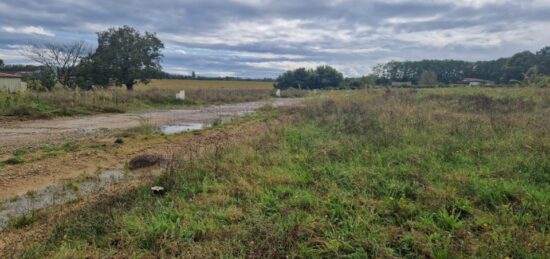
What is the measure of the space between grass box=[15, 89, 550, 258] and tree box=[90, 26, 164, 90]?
3624cm

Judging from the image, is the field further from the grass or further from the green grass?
the green grass

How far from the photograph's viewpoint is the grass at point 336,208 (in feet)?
11.1

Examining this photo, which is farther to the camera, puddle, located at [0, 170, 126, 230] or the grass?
puddle, located at [0, 170, 126, 230]

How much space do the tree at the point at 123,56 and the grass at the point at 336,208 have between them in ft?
119

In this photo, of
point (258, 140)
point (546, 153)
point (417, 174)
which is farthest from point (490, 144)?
point (258, 140)

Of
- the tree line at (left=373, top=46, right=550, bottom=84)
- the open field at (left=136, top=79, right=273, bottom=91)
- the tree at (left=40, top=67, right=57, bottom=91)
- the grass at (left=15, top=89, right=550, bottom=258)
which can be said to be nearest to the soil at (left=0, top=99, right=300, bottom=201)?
the grass at (left=15, top=89, right=550, bottom=258)

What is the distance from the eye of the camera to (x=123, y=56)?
39375 mm

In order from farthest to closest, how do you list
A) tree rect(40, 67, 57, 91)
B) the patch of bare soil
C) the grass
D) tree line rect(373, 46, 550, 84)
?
tree line rect(373, 46, 550, 84), tree rect(40, 67, 57, 91), the patch of bare soil, the grass

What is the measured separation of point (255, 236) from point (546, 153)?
5653mm

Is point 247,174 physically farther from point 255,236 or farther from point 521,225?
point 521,225

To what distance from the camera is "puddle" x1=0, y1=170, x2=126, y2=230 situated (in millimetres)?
4690

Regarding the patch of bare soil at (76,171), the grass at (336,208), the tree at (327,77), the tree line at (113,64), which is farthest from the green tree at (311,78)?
the grass at (336,208)

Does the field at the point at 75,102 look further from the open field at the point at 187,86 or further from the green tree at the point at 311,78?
the green tree at the point at 311,78

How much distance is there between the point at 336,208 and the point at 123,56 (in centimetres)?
4007
